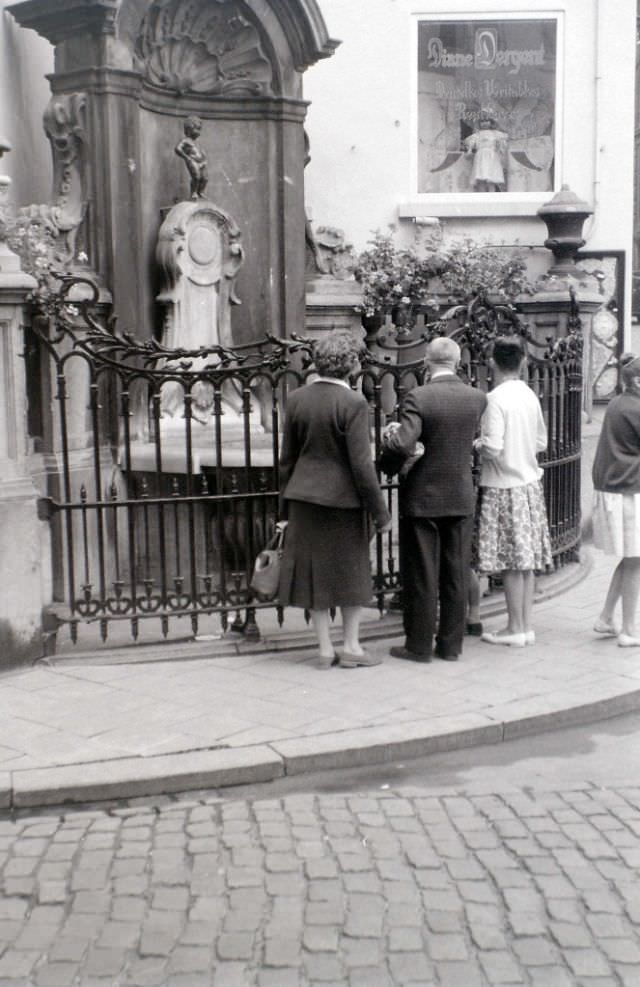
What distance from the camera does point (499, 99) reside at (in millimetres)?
14609

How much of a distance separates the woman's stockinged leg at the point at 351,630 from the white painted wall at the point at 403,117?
23.9 ft

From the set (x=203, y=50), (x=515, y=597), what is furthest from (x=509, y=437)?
(x=203, y=50)

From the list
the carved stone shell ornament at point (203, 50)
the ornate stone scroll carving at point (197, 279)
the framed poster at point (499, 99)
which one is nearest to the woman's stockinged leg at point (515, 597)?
the ornate stone scroll carving at point (197, 279)

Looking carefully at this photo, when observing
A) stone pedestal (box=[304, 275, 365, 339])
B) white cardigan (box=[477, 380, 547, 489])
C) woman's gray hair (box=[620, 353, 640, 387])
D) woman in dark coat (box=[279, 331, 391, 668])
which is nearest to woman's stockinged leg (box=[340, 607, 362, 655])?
woman in dark coat (box=[279, 331, 391, 668])

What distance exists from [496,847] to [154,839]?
4.19 feet

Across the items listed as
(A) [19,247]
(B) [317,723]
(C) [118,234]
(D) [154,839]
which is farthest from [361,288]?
(D) [154,839]

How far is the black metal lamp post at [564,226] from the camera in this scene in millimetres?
12945

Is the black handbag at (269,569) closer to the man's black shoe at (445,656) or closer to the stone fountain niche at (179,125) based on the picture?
the man's black shoe at (445,656)

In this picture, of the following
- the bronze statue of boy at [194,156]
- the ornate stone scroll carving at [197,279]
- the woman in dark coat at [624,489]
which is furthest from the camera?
the bronze statue of boy at [194,156]

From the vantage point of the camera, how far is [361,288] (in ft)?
40.1

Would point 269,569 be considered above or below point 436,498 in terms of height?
below

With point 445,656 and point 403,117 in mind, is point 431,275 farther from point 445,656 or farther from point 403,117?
point 445,656

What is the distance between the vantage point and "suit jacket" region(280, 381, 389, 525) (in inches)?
275

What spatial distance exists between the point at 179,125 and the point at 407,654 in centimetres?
538
